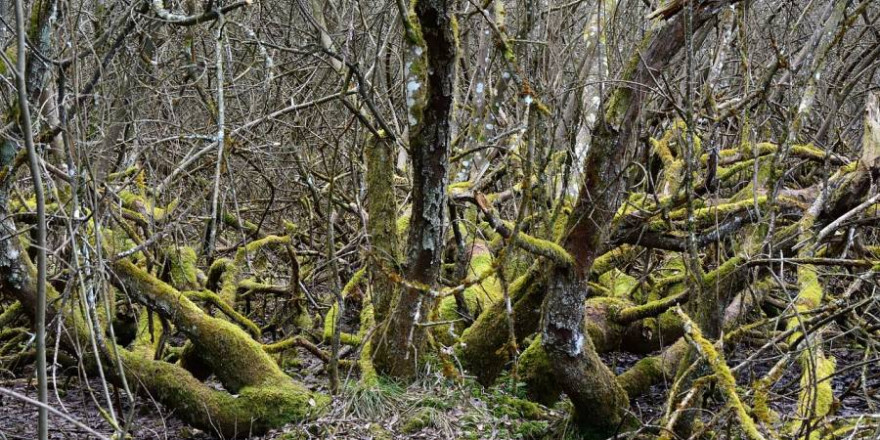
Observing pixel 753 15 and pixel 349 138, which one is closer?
pixel 753 15

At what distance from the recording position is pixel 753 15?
750 centimetres

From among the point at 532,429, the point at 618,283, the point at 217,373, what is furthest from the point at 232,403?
the point at 618,283

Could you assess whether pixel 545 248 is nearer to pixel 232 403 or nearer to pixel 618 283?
pixel 232 403

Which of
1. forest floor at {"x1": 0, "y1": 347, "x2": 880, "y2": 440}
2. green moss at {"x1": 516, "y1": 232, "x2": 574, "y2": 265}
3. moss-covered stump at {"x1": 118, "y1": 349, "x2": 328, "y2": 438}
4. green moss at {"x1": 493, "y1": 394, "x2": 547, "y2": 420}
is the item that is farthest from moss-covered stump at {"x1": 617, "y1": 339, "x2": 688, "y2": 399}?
moss-covered stump at {"x1": 118, "y1": 349, "x2": 328, "y2": 438}

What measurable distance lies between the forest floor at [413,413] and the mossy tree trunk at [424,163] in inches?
10.7

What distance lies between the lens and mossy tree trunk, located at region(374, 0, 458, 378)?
379cm

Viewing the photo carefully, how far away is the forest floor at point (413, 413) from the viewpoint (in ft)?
15.5

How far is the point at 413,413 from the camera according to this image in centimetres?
484

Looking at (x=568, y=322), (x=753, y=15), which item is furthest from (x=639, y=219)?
(x=753, y=15)

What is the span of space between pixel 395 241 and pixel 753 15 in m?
4.54

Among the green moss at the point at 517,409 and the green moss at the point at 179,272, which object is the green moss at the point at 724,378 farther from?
the green moss at the point at 179,272

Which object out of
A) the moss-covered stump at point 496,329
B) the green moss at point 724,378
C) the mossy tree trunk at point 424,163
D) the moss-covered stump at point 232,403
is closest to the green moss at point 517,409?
the moss-covered stump at point 496,329

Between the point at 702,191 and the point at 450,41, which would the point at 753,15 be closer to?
the point at 702,191

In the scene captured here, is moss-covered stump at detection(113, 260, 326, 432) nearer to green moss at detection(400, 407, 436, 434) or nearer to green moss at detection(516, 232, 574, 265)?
green moss at detection(400, 407, 436, 434)
